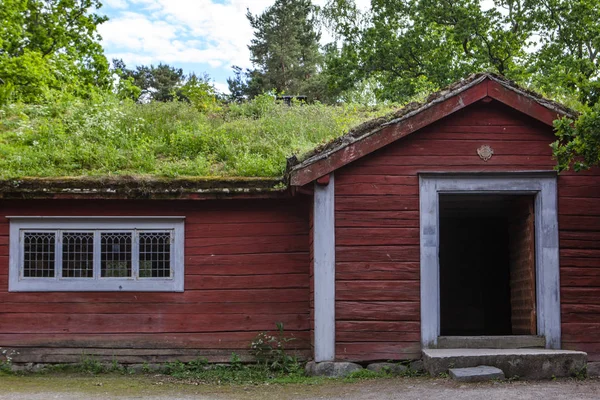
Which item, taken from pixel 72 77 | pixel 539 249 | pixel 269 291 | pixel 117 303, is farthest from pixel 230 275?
pixel 72 77

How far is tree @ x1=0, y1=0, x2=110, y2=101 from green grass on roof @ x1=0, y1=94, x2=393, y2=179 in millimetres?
11212

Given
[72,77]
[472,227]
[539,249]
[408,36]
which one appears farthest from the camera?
[408,36]

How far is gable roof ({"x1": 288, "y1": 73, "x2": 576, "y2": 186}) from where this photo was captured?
33.7 feet

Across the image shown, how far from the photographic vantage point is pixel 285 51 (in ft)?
143

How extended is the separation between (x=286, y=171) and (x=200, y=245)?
183 centimetres

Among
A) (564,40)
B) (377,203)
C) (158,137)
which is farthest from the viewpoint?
(564,40)

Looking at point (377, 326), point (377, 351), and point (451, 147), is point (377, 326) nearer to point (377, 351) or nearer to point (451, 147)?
point (377, 351)

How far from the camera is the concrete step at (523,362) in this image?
9.51m

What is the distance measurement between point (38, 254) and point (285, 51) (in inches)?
1335

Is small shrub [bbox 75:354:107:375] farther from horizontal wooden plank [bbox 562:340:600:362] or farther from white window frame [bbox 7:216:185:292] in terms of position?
horizontal wooden plank [bbox 562:340:600:362]

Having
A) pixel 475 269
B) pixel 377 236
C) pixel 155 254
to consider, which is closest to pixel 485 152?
pixel 377 236

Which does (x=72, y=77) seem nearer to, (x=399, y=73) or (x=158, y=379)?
(x=399, y=73)

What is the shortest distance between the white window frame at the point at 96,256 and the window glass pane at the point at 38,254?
0.24ft

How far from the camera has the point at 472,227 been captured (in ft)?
55.1
